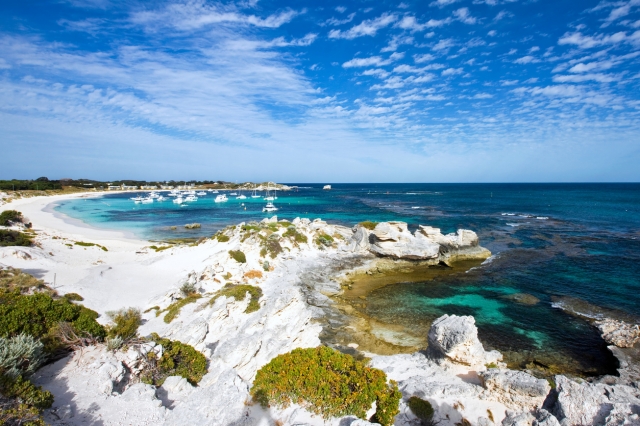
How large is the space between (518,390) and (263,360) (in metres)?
10.1

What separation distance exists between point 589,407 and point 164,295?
73.1 feet

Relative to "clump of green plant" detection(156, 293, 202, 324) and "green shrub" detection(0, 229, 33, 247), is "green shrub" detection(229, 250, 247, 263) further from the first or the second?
"green shrub" detection(0, 229, 33, 247)

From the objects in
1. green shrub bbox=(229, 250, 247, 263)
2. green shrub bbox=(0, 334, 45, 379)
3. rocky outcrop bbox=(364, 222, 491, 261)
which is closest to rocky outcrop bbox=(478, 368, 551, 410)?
green shrub bbox=(0, 334, 45, 379)

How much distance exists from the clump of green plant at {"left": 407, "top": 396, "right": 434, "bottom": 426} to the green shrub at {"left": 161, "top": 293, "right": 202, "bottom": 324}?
42.9ft

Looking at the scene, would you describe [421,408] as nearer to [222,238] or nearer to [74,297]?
[74,297]

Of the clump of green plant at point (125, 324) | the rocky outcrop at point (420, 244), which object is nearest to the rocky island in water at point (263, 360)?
the clump of green plant at point (125, 324)

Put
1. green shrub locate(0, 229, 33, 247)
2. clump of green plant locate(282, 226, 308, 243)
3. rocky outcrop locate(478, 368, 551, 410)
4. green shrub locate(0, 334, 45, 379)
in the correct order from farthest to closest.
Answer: clump of green plant locate(282, 226, 308, 243), green shrub locate(0, 229, 33, 247), rocky outcrop locate(478, 368, 551, 410), green shrub locate(0, 334, 45, 379)

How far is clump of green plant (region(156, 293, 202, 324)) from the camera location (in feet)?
59.8

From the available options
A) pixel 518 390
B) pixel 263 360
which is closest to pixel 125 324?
pixel 263 360

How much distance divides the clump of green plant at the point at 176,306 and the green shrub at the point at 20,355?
7.25 metres

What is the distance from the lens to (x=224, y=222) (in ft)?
219

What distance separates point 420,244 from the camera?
3650 centimetres

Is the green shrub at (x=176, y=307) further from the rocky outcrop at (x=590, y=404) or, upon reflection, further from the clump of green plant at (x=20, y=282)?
the rocky outcrop at (x=590, y=404)

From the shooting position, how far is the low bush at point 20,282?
64.0ft
